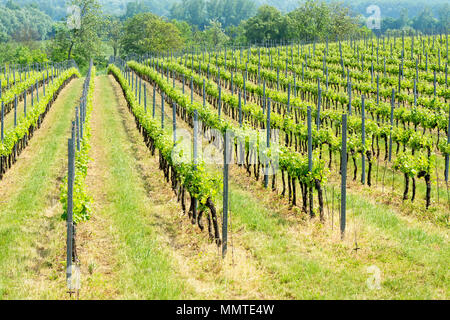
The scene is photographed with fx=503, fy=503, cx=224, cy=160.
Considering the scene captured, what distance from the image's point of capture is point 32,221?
37.0ft

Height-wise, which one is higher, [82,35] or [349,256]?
[82,35]

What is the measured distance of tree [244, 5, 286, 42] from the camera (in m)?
84.4

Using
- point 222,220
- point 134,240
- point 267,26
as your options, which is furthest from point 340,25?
point 134,240

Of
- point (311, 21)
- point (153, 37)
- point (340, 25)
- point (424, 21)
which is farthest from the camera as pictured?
point (424, 21)

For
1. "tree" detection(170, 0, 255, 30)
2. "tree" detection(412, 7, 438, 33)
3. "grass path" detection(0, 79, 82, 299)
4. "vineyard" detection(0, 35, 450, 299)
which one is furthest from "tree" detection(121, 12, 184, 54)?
"tree" detection(170, 0, 255, 30)

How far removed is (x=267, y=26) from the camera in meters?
84.8

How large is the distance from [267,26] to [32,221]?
256 feet

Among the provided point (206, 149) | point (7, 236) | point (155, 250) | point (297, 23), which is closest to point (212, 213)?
point (155, 250)

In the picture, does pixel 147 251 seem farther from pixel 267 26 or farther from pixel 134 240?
pixel 267 26

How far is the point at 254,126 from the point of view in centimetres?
2130

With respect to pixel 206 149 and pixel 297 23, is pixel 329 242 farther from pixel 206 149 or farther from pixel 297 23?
pixel 297 23

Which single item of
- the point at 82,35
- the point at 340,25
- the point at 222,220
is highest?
the point at 340,25

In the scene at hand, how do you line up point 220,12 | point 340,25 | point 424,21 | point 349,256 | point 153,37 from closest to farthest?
point 349,256 < point 340,25 < point 153,37 < point 424,21 < point 220,12

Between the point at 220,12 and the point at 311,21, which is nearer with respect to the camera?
the point at 311,21
